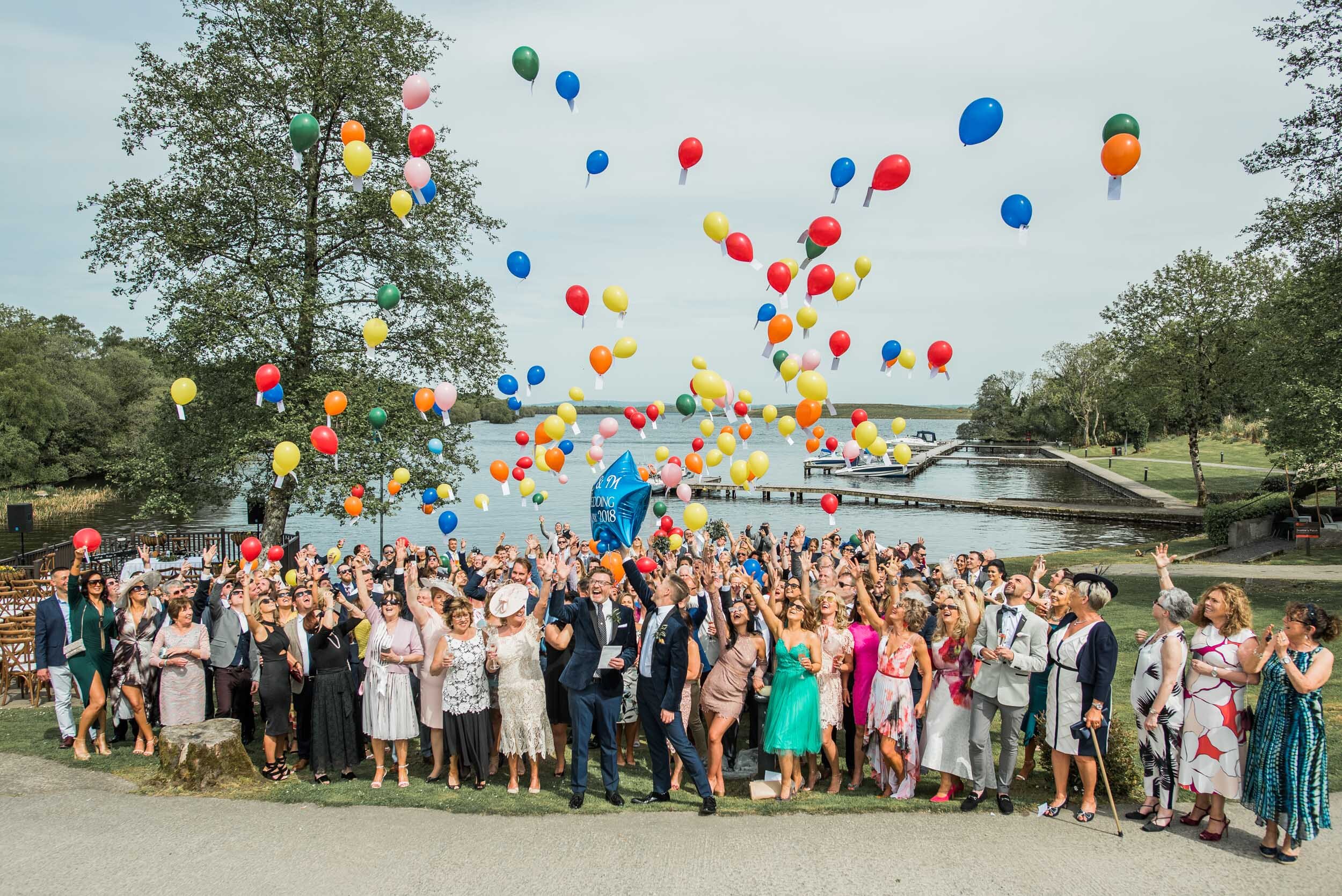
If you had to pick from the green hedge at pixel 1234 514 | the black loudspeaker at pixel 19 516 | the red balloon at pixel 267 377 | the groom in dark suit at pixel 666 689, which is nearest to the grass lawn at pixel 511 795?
the groom in dark suit at pixel 666 689

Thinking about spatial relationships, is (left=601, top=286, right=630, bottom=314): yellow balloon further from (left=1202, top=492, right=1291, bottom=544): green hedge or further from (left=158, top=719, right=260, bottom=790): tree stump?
(left=1202, top=492, right=1291, bottom=544): green hedge

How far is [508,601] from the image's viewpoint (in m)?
6.50

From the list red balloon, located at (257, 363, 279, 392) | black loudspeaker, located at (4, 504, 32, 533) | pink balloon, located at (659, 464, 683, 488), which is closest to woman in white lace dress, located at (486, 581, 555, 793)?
pink balloon, located at (659, 464, 683, 488)

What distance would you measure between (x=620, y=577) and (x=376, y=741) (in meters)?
4.25

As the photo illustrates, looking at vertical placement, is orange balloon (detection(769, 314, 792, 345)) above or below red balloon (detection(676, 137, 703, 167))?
below

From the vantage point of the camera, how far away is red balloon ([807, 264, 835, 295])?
36.6 ft

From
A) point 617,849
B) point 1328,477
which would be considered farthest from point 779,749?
point 1328,477

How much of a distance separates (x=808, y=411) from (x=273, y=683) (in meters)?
7.79

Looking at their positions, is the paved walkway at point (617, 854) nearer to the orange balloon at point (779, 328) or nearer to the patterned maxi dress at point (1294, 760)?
the patterned maxi dress at point (1294, 760)

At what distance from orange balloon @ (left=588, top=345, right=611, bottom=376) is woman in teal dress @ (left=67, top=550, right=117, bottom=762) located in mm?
7117

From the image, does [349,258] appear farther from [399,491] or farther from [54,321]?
[54,321]

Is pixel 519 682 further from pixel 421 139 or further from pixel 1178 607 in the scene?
pixel 421 139

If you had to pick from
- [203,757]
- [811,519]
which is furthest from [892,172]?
[811,519]

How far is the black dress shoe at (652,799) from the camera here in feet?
20.4
